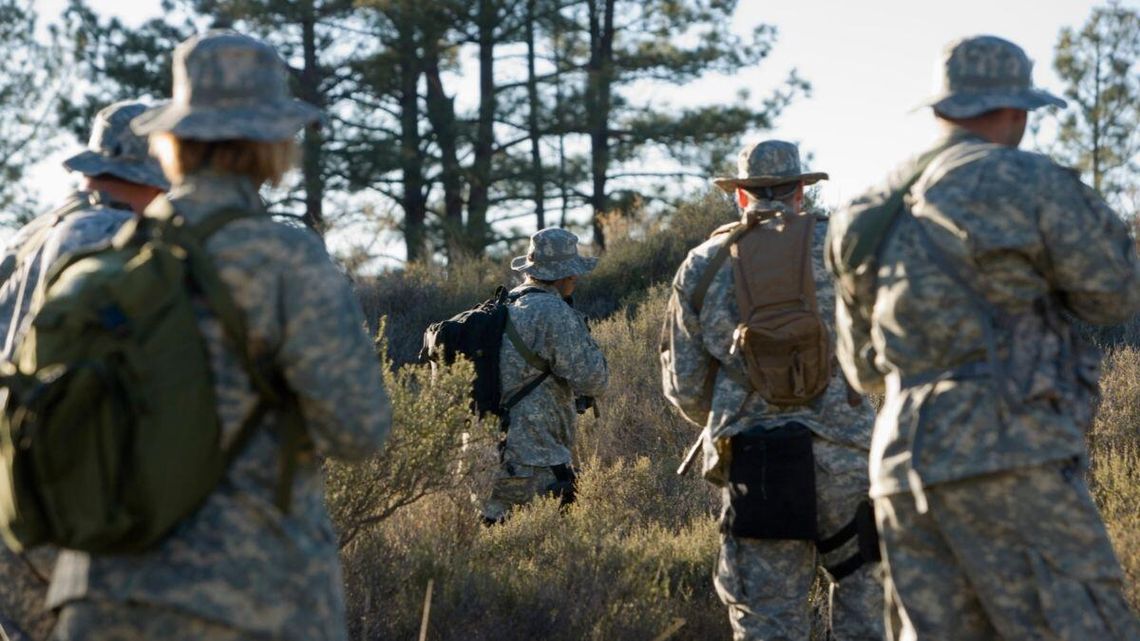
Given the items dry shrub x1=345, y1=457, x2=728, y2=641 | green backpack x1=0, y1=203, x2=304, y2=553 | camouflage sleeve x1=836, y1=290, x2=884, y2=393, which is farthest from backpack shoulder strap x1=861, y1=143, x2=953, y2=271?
dry shrub x1=345, y1=457, x2=728, y2=641

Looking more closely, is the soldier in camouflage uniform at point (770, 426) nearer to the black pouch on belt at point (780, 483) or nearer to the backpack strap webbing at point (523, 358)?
the black pouch on belt at point (780, 483)

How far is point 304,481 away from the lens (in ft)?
11.6

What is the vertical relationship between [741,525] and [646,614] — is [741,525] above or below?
above

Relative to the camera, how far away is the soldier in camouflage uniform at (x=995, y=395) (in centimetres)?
417

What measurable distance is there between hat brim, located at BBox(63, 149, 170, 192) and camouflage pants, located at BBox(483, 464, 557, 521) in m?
5.17

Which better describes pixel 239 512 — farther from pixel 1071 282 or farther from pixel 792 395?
pixel 792 395

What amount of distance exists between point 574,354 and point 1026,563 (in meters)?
5.46

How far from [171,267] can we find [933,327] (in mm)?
1972

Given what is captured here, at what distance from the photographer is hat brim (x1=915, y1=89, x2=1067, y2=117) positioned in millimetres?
4469

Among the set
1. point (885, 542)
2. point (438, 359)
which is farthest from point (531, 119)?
point (885, 542)

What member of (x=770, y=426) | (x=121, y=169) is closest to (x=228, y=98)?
(x=121, y=169)

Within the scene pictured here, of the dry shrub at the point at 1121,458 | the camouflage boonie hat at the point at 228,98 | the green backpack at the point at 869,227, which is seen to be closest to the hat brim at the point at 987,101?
the green backpack at the point at 869,227

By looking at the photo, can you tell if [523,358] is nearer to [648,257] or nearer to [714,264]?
[714,264]

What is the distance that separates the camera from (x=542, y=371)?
9.65m
